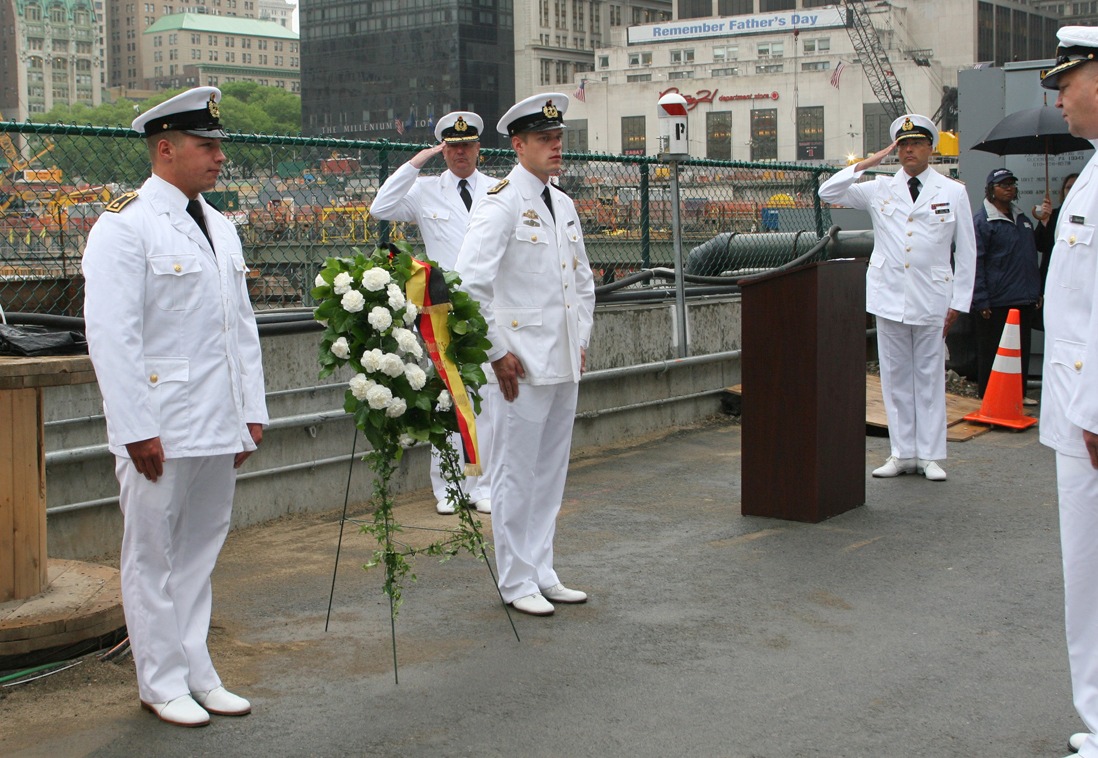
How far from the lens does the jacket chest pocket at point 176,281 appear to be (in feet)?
14.4

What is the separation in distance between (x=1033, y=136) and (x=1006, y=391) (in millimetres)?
2305

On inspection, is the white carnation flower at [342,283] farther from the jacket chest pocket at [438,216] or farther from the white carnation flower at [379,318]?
→ the jacket chest pocket at [438,216]

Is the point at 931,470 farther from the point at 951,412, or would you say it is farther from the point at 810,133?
the point at 810,133

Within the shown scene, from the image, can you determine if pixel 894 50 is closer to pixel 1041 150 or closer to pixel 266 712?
pixel 1041 150

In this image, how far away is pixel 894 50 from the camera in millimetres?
84188

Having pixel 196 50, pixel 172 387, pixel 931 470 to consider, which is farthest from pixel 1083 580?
pixel 196 50

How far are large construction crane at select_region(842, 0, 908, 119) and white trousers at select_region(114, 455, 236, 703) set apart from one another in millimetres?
76240

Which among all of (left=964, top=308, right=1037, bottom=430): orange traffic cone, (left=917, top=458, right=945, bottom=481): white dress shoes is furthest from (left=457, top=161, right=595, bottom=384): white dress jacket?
(left=964, top=308, right=1037, bottom=430): orange traffic cone

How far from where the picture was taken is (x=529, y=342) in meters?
5.84

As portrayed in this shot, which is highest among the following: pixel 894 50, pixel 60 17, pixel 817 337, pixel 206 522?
pixel 60 17

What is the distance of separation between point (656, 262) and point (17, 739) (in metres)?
8.04

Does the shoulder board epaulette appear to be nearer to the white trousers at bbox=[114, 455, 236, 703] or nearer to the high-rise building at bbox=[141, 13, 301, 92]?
the white trousers at bbox=[114, 455, 236, 703]

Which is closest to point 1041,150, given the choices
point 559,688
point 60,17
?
point 559,688

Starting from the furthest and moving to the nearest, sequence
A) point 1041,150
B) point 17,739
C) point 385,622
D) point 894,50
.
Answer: point 894,50
point 1041,150
point 385,622
point 17,739
